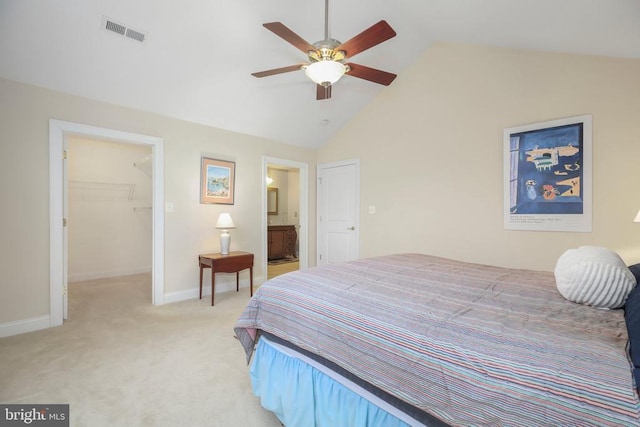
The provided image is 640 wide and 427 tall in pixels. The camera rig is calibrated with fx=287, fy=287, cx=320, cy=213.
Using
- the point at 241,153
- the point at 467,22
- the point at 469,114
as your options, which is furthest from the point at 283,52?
the point at 469,114

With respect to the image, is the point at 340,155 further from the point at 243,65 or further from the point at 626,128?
the point at 626,128

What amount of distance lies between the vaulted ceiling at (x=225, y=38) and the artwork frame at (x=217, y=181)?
1.87 ft

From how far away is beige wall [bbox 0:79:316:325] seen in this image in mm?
2600

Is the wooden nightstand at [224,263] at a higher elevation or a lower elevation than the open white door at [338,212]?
lower

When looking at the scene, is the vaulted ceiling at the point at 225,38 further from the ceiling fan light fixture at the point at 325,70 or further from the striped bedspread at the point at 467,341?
the striped bedspread at the point at 467,341

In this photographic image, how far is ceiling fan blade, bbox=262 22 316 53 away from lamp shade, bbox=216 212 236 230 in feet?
7.86

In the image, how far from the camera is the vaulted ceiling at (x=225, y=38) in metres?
2.24

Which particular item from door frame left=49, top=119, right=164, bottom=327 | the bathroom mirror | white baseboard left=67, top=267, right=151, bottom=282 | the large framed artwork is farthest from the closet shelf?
the large framed artwork

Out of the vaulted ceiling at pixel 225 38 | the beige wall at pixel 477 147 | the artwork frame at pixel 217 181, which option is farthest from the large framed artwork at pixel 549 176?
the artwork frame at pixel 217 181

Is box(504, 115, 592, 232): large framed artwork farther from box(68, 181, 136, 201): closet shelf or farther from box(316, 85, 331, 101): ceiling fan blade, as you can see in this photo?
box(68, 181, 136, 201): closet shelf

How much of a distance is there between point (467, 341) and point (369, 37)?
1959 mm

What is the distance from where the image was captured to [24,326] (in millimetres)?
2654

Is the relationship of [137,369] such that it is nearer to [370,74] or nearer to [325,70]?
[325,70]

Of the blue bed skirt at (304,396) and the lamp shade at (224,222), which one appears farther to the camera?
the lamp shade at (224,222)
